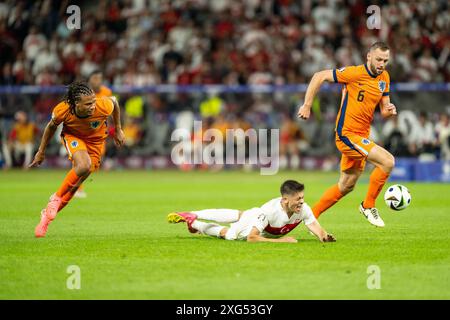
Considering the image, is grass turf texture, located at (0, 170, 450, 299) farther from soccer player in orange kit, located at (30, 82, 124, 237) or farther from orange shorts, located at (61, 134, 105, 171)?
orange shorts, located at (61, 134, 105, 171)

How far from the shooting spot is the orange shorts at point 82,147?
11.6m

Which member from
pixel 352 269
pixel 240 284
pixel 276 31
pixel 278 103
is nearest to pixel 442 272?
pixel 352 269

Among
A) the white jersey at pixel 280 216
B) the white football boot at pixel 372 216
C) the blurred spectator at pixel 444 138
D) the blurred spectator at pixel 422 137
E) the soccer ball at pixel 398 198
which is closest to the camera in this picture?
the white jersey at pixel 280 216

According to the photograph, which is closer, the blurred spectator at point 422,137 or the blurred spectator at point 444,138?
the blurred spectator at point 444,138

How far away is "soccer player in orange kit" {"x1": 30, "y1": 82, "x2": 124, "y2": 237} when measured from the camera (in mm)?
11234

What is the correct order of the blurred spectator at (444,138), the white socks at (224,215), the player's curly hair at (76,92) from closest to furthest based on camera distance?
the white socks at (224,215)
the player's curly hair at (76,92)
the blurred spectator at (444,138)

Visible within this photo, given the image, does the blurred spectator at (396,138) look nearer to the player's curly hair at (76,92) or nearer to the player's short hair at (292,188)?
the player's curly hair at (76,92)

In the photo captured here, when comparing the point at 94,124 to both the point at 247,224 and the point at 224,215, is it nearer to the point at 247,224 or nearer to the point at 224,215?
the point at 224,215

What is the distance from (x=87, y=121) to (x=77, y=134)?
0.26m

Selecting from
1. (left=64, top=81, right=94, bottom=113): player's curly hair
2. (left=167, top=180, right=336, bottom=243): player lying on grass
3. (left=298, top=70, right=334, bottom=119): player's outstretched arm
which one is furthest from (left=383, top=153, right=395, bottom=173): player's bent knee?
(left=64, top=81, right=94, bottom=113): player's curly hair

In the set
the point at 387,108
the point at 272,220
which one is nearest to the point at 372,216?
the point at 387,108

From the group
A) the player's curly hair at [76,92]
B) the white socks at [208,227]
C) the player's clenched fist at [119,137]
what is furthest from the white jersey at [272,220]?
the player's curly hair at [76,92]

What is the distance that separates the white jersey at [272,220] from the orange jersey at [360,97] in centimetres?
227

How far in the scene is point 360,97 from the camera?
40.2ft
